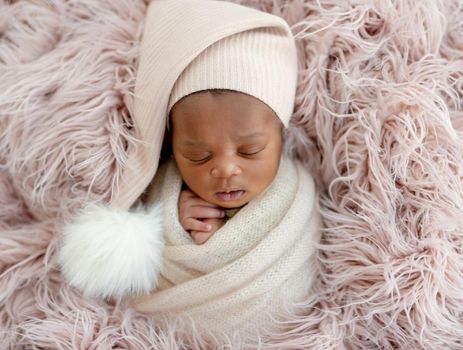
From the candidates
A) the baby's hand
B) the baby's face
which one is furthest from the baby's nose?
the baby's hand

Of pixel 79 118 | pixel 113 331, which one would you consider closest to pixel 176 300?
pixel 113 331

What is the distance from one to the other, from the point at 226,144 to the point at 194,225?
0.17 m

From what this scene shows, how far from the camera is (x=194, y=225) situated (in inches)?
39.9

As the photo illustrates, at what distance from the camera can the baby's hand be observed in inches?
39.8

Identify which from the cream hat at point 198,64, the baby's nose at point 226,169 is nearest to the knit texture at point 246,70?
the cream hat at point 198,64

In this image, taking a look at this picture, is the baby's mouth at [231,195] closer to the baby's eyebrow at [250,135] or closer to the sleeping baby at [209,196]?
the sleeping baby at [209,196]

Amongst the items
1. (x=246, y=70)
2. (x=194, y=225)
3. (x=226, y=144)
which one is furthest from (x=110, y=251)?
(x=246, y=70)

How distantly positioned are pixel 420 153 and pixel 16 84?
27.9 inches

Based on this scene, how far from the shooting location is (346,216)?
1.02m

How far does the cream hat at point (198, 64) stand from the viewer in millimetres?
930

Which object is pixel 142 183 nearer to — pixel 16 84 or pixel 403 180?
pixel 16 84

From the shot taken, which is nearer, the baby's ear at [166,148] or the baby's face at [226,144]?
the baby's face at [226,144]

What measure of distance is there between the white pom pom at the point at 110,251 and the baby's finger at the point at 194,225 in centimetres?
5

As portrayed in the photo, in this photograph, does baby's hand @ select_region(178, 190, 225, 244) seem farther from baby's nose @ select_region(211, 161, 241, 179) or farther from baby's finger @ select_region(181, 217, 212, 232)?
baby's nose @ select_region(211, 161, 241, 179)
